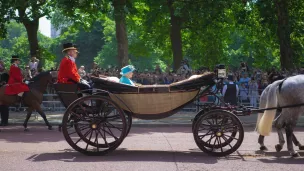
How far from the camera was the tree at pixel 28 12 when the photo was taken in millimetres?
21386

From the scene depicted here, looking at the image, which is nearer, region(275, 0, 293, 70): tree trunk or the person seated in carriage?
the person seated in carriage

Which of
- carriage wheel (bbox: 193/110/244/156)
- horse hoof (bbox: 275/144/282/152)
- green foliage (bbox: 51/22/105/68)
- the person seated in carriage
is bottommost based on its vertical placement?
horse hoof (bbox: 275/144/282/152)

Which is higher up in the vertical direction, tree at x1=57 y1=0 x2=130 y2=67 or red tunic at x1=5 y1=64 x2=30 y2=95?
tree at x1=57 y1=0 x2=130 y2=67

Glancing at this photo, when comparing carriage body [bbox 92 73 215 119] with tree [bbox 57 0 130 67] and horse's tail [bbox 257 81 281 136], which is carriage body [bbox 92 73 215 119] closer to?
horse's tail [bbox 257 81 281 136]

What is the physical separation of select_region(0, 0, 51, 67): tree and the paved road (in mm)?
9828

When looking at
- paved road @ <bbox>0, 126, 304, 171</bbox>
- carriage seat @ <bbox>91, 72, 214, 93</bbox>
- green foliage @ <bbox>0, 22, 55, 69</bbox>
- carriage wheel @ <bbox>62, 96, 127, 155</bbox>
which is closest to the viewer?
paved road @ <bbox>0, 126, 304, 171</bbox>

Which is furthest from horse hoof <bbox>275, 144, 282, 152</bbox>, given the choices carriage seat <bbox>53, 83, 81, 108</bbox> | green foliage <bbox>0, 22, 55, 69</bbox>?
green foliage <bbox>0, 22, 55, 69</bbox>

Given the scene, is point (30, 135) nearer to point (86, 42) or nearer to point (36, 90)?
A: point (36, 90)

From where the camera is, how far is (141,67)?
75000 millimetres

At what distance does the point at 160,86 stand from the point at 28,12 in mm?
17662

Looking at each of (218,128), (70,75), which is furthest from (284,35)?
(70,75)

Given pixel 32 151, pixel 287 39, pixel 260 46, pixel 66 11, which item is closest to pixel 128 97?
pixel 32 151

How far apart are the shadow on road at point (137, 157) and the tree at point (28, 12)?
12.5 meters

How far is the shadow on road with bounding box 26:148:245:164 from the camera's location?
→ 30.3ft
